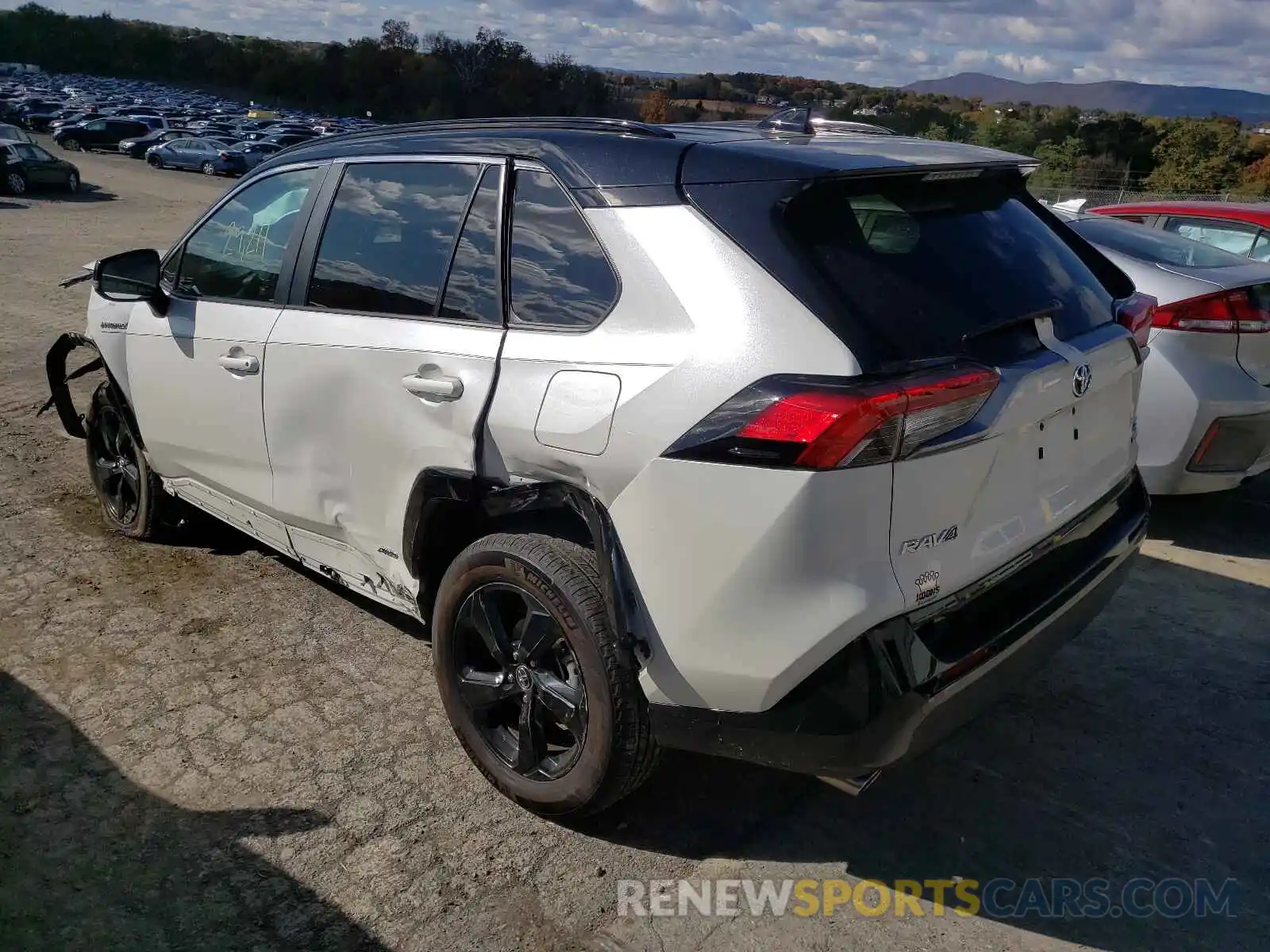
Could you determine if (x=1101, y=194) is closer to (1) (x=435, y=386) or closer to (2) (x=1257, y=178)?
(2) (x=1257, y=178)

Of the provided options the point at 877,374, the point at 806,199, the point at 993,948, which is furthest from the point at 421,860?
the point at 806,199

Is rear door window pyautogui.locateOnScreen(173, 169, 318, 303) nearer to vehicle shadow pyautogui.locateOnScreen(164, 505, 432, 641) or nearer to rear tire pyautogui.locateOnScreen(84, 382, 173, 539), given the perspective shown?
rear tire pyautogui.locateOnScreen(84, 382, 173, 539)

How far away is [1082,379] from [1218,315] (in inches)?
105

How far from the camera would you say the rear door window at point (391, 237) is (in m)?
3.14

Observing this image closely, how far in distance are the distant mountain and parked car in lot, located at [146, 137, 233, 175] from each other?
27.9m

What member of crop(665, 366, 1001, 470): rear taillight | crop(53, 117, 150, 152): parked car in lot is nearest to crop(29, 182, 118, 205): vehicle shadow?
crop(53, 117, 150, 152): parked car in lot

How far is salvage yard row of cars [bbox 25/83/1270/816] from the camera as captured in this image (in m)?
2.30

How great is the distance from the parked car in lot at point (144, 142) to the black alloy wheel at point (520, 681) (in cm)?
4397

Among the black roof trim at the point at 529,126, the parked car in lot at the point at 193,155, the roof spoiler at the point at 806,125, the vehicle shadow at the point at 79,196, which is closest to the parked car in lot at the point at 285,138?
the parked car in lot at the point at 193,155

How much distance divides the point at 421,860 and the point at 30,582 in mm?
2629

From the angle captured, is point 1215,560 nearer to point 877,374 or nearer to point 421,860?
point 877,374

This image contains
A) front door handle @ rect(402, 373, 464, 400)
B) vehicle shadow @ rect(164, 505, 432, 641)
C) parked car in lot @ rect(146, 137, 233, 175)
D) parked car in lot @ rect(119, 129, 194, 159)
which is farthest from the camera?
parked car in lot @ rect(119, 129, 194, 159)

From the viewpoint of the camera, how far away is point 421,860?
2797mm

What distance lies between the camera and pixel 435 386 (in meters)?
2.96
